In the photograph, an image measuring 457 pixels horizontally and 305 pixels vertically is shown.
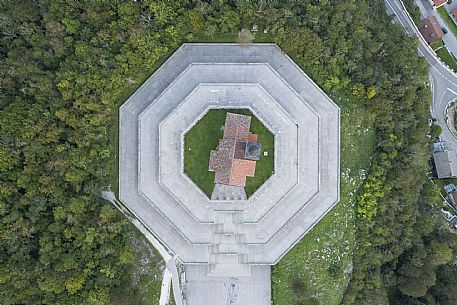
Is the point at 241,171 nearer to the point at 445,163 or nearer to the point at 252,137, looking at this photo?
the point at 252,137

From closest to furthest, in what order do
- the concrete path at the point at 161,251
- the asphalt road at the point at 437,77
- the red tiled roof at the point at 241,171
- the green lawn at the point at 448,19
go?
the red tiled roof at the point at 241,171 → the concrete path at the point at 161,251 → the asphalt road at the point at 437,77 → the green lawn at the point at 448,19

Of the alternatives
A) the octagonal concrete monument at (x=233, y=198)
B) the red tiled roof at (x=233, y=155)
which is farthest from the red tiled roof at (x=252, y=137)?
the octagonal concrete monument at (x=233, y=198)

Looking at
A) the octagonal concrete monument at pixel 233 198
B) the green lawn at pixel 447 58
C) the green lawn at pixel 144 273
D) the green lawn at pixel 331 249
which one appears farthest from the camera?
the green lawn at pixel 447 58

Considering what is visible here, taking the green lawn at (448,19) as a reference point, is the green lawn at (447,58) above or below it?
below

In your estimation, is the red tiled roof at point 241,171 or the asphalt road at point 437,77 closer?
the red tiled roof at point 241,171

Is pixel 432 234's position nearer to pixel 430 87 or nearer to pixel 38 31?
pixel 430 87

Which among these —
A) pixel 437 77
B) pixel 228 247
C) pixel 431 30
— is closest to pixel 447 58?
pixel 437 77

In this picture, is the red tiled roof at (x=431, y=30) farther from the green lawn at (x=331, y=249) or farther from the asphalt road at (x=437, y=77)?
the green lawn at (x=331, y=249)
